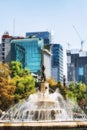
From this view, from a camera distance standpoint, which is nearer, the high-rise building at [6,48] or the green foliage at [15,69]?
the green foliage at [15,69]

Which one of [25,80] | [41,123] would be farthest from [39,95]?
[25,80]

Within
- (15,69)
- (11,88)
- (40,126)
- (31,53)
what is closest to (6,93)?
(11,88)

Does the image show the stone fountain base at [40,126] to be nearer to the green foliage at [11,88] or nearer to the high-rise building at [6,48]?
the green foliage at [11,88]

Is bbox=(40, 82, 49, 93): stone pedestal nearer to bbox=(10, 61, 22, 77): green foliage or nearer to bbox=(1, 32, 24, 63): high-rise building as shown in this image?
bbox=(10, 61, 22, 77): green foliage

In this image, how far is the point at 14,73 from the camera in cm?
7706

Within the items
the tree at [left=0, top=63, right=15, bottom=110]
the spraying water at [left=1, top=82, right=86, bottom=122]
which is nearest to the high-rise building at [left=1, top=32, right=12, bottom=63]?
the tree at [left=0, top=63, right=15, bottom=110]

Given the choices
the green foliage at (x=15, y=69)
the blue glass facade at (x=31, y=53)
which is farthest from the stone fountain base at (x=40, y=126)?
the blue glass facade at (x=31, y=53)

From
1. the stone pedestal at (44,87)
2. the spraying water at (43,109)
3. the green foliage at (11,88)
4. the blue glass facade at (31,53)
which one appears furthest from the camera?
the blue glass facade at (31,53)

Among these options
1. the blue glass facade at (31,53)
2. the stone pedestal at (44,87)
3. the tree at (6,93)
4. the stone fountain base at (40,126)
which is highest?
the stone pedestal at (44,87)

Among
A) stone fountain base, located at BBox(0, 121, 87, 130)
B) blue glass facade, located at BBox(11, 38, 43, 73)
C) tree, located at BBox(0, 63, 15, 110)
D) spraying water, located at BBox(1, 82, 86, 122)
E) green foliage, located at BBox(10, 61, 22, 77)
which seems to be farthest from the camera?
blue glass facade, located at BBox(11, 38, 43, 73)

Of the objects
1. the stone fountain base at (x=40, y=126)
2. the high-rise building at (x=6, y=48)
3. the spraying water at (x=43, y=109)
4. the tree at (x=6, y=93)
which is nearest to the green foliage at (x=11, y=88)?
the tree at (x=6, y=93)

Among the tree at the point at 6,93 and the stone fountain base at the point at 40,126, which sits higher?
the stone fountain base at the point at 40,126

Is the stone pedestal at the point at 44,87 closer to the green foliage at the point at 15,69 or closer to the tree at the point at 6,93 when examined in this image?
the tree at the point at 6,93

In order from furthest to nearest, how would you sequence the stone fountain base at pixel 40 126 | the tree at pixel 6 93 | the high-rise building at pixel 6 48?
the high-rise building at pixel 6 48, the tree at pixel 6 93, the stone fountain base at pixel 40 126
